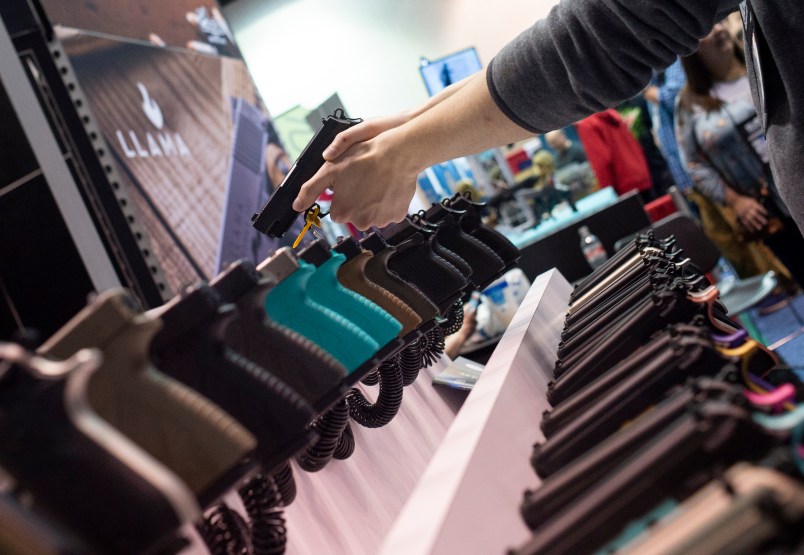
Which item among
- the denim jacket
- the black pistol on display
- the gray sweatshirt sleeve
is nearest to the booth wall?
the denim jacket

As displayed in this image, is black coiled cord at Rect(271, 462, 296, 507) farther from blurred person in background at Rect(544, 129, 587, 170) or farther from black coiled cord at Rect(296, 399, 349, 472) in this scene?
blurred person in background at Rect(544, 129, 587, 170)

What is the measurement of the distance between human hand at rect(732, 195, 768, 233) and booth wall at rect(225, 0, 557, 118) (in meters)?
6.77

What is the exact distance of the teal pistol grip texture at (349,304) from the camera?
5.60 ft

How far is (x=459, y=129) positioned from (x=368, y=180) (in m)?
0.28

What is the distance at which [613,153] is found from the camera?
24.8ft

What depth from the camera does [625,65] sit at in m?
1.67

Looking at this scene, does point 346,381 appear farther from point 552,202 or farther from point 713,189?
point 552,202

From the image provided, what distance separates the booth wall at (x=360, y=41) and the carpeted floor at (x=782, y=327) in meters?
5.99

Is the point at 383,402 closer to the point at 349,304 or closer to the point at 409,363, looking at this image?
the point at 409,363

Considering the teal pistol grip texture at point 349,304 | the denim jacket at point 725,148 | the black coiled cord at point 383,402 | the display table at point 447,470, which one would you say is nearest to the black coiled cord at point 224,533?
the display table at point 447,470

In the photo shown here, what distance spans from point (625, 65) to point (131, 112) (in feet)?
6.61

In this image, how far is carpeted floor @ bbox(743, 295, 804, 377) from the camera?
17.0 ft

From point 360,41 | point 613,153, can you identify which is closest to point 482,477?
point 613,153

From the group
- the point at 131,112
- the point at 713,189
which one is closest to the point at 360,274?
the point at 131,112
